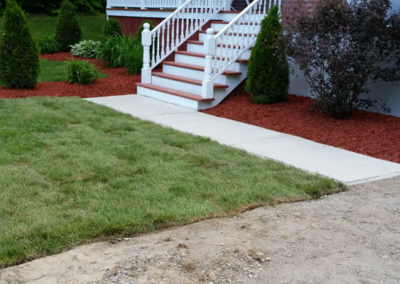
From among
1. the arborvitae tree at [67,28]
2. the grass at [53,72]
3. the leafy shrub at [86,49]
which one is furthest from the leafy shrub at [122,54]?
the arborvitae tree at [67,28]

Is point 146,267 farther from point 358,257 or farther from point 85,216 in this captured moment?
point 358,257

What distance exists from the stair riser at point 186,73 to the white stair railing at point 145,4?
2787 millimetres

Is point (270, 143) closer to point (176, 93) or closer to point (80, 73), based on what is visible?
point (176, 93)

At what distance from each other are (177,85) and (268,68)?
6.25 feet

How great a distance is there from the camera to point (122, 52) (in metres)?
12.2

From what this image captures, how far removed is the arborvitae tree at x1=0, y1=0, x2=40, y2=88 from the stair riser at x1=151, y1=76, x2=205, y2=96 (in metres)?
2.27

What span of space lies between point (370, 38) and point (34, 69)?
6.02m

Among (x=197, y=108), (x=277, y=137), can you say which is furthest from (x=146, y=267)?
(x=197, y=108)

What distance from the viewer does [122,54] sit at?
12.2 meters

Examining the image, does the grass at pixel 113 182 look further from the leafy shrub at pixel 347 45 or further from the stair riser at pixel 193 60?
the stair riser at pixel 193 60

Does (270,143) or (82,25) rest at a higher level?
(82,25)

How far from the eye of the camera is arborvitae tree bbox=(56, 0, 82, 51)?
14.8 metres

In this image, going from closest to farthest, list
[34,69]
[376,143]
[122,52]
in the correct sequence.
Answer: [376,143] → [34,69] → [122,52]

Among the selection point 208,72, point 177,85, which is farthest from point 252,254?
point 177,85
